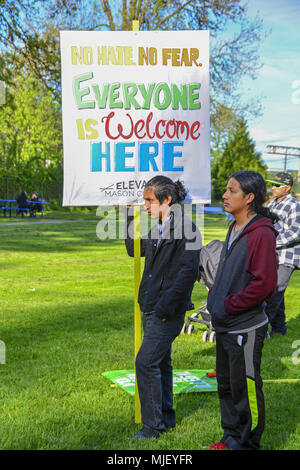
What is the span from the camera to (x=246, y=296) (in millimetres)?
3982

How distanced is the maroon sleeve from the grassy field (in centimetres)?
123

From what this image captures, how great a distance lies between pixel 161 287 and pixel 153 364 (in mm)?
545

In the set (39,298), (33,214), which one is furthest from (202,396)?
(33,214)

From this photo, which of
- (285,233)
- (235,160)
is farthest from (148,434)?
(235,160)

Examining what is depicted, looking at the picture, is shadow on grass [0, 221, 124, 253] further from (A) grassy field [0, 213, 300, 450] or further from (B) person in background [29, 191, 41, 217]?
(B) person in background [29, 191, 41, 217]

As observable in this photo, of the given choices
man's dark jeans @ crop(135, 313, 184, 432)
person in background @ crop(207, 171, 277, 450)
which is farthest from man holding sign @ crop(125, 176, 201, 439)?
person in background @ crop(207, 171, 277, 450)

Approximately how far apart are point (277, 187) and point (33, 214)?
97.0ft

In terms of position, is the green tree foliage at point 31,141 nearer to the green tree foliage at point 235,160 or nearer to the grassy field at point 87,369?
the grassy field at point 87,369

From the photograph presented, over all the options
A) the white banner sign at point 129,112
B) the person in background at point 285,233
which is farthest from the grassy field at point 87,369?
the white banner sign at point 129,112

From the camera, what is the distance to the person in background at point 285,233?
7.85 m

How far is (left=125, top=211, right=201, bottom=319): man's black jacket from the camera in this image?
14.6ft

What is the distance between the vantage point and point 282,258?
7969 mm

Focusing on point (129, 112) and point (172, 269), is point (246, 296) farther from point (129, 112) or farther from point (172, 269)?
point (129, 112)

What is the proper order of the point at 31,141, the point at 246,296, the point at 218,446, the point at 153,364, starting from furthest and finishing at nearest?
1. the point at 31,141
2. the point at 153,364
3. the point at 218,446
4. the point at 246,296
